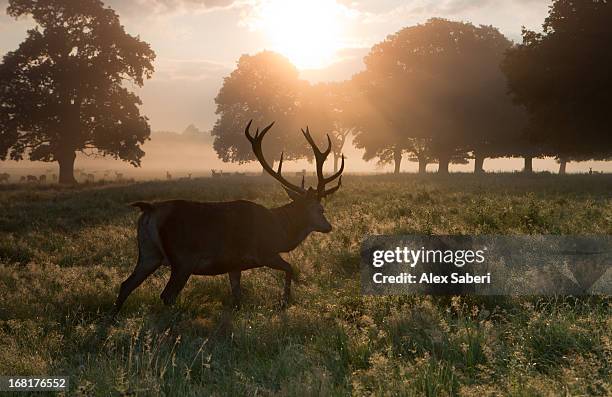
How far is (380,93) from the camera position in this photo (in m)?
52.1

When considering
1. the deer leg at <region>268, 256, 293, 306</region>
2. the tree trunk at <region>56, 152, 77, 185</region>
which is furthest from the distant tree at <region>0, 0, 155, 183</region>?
the deer leg at <region>268, 256, 293, 306</region>

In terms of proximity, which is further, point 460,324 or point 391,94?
point 391,94

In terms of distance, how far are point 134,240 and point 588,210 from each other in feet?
36.8

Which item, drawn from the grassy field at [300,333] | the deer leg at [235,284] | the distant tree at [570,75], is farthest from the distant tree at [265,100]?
the deer leg at [235,284]

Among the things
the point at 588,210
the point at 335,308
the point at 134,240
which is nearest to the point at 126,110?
the point at 134,240

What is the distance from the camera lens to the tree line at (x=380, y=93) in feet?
101

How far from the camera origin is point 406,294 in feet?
24.4

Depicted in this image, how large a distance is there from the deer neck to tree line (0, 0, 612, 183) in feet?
85.4

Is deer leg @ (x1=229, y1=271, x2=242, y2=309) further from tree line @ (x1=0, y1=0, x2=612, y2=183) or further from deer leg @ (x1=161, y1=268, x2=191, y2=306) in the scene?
tree line @ (x1=0, y1=0, x2=612, y2=183)

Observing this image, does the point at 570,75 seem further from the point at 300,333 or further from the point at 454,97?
the point at 300,333

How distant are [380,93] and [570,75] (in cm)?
2336

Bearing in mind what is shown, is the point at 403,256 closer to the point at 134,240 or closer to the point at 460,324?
the point at 460,324

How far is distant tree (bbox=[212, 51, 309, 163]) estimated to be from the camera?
64188mm

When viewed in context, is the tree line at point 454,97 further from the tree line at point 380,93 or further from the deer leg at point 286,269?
the deer leg at point 286,269
